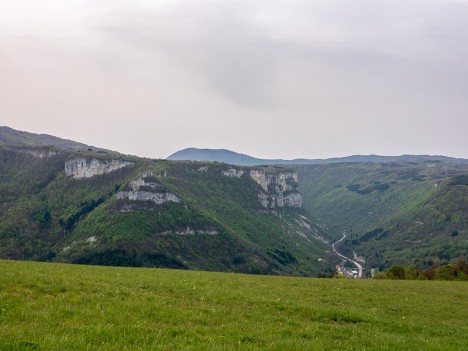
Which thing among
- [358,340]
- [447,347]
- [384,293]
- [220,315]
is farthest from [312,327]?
[384,293]

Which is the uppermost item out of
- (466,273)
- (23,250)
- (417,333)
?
(417,333)

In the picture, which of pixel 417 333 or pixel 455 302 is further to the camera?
pixel 455 302

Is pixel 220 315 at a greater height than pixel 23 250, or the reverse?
pixel 220 315

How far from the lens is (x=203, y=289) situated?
97.8 ft

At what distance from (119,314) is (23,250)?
200 metres

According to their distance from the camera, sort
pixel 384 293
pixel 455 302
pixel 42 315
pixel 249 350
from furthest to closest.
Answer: pixel 384 293
pixel 455 302
pixel 42 315
pixel 249 350

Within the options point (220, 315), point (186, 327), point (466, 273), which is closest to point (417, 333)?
point (220, 315)

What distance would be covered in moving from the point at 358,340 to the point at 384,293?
21536 mm

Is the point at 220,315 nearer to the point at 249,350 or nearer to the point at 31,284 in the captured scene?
the point at 249,350

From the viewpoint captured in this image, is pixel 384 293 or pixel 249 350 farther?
A: pixel 384 293

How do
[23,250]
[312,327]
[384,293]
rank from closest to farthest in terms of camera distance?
[312,327] < [384,293] < [23,250]

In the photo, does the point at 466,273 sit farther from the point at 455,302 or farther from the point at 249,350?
the point at 249,350

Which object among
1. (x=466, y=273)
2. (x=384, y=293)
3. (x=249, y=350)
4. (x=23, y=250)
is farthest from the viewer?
(x=23, y=250)

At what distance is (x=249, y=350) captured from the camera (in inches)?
591
